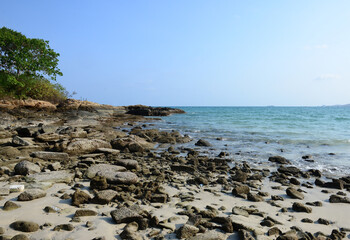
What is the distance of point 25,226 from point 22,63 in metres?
26.3

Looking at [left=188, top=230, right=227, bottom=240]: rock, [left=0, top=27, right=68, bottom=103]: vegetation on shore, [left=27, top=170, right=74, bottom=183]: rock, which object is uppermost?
[left=0, top=27, right=68, bottom=103]: vegetation on shore

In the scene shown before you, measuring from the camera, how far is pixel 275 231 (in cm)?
330

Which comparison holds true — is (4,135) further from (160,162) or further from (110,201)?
(110,201)

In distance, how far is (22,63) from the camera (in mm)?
24344

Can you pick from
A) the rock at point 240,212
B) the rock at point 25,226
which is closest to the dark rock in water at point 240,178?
the rock at point 240,212

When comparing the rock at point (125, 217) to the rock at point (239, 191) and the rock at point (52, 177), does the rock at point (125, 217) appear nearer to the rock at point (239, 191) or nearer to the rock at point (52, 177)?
the rock at point (52, 177)

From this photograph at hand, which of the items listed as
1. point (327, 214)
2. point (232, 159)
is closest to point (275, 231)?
point (327, 214)

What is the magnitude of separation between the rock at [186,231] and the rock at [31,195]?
2.55 metres

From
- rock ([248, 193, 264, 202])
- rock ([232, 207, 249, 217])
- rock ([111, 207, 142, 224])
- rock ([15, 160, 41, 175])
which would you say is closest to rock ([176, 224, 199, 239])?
rock ([111, 207, 142, 224])

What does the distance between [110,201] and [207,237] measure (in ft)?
6.03

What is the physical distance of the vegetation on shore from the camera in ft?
78.5

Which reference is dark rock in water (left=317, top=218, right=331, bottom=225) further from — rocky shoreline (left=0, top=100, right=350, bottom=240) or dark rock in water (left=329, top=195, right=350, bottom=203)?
dark rock in water (left=329, top=195, right=350, bottom=203)

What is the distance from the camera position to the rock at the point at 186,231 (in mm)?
3047

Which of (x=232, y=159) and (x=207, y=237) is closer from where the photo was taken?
(x=207, y=237)
